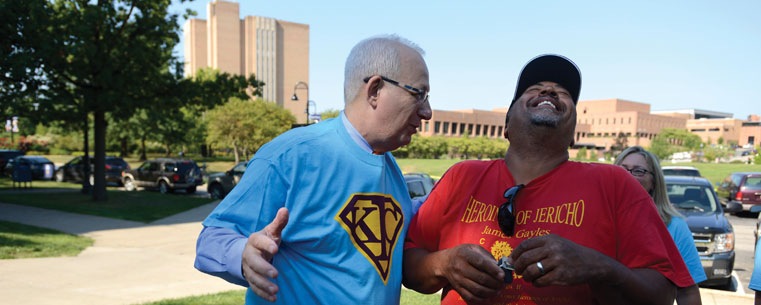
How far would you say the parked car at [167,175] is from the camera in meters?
22.2

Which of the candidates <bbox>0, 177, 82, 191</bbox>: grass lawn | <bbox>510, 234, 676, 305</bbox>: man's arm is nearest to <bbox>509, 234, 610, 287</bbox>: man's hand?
<bbox>510, 234, 676, 305</bbox>: man's arm

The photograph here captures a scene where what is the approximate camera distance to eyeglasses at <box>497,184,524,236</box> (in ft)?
5.50

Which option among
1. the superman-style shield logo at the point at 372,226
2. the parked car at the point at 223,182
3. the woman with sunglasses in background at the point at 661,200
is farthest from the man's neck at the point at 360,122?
the parked car at the point at 223,182

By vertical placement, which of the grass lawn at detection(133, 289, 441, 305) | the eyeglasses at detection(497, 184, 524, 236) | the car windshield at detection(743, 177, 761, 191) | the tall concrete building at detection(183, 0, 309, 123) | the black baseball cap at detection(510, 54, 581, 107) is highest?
the tall concrete building at detection(183, 0, 309, 123)

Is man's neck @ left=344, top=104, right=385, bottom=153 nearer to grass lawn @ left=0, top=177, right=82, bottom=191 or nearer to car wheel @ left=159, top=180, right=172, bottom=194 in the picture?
car wheel @ left=159, top=180, right=172, bottom=194

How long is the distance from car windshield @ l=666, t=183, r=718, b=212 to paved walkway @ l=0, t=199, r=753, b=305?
2352mm

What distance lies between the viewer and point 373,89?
1.90 metres

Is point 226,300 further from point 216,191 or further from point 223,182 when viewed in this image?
point 216,191

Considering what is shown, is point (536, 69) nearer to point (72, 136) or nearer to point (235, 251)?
point (235, 251)

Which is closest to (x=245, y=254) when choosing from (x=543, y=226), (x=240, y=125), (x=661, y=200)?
(x=543, y=226)

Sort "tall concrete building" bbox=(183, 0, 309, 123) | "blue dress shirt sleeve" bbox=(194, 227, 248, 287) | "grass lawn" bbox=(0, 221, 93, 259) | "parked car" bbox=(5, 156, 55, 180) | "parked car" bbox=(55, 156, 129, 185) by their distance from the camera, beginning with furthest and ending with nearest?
"tall concrete building" bbox=(183, 0, 309, 123) → "parked car" bbox=(5, 156, 55, 180) → "parked car" bbox=(55, 156, 129, 185) → "grass lawn" bbox=(0, 221, 93, 259) → "blue dress shirt sleeve" bbox=(194, 227, 248, 287)

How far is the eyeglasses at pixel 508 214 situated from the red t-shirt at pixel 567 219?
45 millimetres

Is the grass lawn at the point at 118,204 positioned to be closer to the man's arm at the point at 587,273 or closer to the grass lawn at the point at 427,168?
the man's arm at the point at 587,273

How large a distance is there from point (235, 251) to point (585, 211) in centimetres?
119
